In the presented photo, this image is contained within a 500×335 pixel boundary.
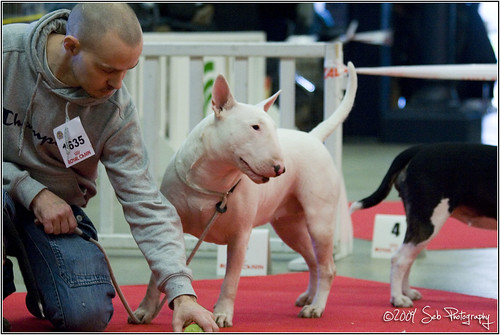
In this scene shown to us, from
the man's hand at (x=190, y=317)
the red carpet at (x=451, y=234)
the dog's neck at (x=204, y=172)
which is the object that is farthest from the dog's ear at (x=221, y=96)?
the red carpet at (x=451, y=234)

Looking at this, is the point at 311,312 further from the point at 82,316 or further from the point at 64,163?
the point at 64,163

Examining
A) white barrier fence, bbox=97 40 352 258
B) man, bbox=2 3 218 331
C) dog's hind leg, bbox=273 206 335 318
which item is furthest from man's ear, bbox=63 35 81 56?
white barrier fence, bbox=97 40 352 258

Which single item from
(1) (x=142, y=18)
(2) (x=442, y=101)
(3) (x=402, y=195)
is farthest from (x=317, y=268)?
(2) (x=442, y=101)

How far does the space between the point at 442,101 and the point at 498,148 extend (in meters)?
7.90

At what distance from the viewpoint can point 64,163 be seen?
95.6 inches

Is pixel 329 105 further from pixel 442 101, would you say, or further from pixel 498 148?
pixel 442 101

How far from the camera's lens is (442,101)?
10672 millimetres

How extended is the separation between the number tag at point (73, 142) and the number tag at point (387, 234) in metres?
2.03

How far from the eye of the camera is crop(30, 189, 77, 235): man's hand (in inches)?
92.3

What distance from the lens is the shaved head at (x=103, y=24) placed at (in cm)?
214

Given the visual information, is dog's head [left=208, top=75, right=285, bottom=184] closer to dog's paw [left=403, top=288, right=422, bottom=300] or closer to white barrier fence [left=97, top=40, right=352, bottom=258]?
dog's paw [left=403, top=288, right=422, bottom=300]

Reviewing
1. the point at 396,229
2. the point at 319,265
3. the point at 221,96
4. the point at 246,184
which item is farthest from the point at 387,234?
the point at 221,96

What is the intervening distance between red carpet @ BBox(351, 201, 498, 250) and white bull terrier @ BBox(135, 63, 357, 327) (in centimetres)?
168

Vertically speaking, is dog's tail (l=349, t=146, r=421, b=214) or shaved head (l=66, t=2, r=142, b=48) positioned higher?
shaved head (l=66, t=2, r=142, b=48)
